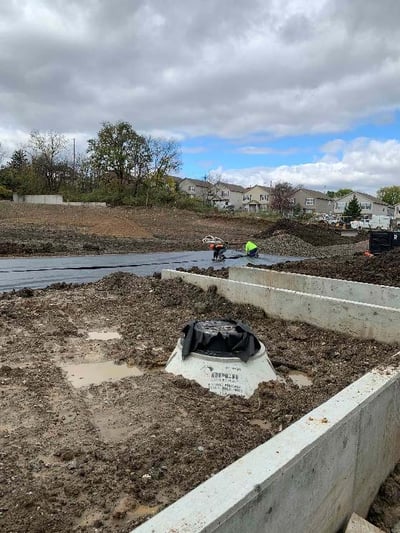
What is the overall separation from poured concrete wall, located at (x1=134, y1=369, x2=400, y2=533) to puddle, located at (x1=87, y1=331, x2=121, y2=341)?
3554mm

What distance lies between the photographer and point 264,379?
13.6 feet

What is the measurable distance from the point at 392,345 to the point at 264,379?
6.79ft

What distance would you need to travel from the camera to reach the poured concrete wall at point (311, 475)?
1.73 m

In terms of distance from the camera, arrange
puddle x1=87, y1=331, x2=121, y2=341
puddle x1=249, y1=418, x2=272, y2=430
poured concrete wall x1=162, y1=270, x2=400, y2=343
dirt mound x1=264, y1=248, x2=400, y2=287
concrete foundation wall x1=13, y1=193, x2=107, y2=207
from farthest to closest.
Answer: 1. concrete foundation wall x1=13, y1=193, x2=107, y2=207
2. dirt mound x1=264, y1=248, x2=400, y2=287
3. puddle x1=87, y1=331, x2=121, y2=341
4. poured concrete wall x1=162, y1=270, x2=400, y2=343
5. puddle x1=249, y1=418, x2=272, y2=430

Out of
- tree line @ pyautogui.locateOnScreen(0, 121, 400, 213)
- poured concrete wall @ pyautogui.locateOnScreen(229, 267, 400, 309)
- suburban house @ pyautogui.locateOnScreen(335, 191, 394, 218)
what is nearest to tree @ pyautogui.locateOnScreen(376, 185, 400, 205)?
suburban house @ pyautogui.locateOnScreen(335, 191, 394, 218)

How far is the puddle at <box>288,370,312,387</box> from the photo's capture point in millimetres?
4484

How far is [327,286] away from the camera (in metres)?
7.93

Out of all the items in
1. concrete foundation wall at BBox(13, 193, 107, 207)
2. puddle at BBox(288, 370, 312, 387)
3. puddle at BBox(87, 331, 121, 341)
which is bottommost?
puddle at BBox(87, 331, 121, 341)

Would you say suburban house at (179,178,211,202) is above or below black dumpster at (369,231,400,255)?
above

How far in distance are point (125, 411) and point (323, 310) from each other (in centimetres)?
344

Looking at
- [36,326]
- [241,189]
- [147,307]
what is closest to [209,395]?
[36,326]

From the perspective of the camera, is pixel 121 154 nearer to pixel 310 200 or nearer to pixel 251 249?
pixel 251 249

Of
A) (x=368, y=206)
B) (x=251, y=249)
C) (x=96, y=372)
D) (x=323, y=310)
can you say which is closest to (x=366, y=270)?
(x=251, y=249)

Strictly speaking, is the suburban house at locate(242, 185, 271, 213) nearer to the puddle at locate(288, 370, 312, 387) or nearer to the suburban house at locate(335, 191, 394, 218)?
the suburban house at locate(335, 191, 394, 218)
